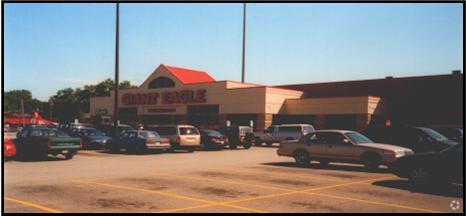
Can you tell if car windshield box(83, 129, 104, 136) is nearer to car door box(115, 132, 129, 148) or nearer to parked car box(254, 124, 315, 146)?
car door box(115, 132, 129, 148)

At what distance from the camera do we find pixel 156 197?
9.85 m

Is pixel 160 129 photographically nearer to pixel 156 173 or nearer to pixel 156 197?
pixel 156 173

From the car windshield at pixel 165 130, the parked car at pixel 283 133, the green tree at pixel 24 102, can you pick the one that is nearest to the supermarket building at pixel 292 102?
the parked car at pixel 283 133

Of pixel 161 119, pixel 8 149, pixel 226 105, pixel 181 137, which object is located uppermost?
pixel 226 105

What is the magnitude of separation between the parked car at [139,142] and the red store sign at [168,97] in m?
22.1

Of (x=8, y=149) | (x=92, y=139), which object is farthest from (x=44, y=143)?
(x=92, y=139)

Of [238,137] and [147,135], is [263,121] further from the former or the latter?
[147,135]

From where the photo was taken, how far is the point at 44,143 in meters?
18.6

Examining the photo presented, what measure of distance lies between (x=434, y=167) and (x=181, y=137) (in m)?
15.3

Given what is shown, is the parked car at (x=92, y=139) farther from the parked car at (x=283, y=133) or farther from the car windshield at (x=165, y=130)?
the parked car at (x=283, y=133)

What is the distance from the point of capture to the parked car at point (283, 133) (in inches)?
1245

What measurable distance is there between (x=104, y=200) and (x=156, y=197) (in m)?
1.09

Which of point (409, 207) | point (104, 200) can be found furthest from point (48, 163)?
point (409, 207)

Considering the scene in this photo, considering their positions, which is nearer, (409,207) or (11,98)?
(409,207)
